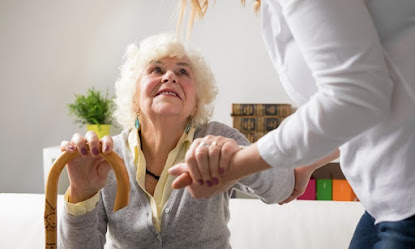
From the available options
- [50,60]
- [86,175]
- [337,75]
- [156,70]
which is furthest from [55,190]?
[50,60]

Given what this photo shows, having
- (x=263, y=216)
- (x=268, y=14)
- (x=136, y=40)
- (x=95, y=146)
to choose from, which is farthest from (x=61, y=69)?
(x=268, y=14)

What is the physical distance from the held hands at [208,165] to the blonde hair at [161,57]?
A: 91 cm

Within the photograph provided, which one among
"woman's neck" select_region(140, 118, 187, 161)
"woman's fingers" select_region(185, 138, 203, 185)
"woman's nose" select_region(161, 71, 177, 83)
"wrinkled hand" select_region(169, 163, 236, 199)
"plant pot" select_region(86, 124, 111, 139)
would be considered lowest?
"wrinkled hand" select_region(169, 163, 236, 199)

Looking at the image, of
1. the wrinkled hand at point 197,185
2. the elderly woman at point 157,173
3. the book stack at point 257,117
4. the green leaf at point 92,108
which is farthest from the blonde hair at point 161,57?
the green leaf at point 92,108

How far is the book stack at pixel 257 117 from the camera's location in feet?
11.1

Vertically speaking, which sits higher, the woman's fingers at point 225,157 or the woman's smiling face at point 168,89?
→ the woman's smiling face at point 168,89

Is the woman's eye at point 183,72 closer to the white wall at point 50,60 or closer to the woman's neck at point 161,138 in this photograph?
the woman's neck at point 161,138

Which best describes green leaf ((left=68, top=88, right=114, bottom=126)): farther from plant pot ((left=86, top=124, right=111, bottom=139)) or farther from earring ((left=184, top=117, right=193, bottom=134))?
earring ((left=184, top=117, right=193, bottom=134))

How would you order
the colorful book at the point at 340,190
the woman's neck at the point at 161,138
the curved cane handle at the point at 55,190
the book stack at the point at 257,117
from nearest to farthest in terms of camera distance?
the curved cane handle at the point at 55,190, the woman's neck at the point at 161,138, the colorful book at the point at 340,190, the book stack at the point at 257,117

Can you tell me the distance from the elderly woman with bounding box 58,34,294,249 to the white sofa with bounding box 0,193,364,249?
0.23 metres

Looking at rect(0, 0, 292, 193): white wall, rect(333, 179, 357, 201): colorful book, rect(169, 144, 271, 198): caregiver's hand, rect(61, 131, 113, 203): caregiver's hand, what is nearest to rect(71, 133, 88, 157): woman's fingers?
rect(61, 131, 113, 203): caregiver's hand

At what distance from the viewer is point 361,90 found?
1.98 feet

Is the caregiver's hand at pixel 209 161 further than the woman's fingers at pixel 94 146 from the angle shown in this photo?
No

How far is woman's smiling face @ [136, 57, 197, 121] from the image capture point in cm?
160
